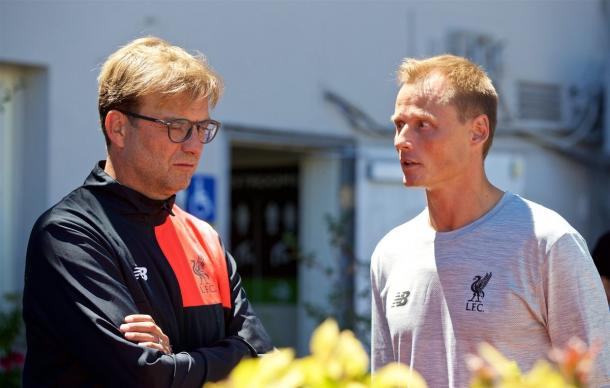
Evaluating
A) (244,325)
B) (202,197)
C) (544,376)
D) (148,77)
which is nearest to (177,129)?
(148,77)

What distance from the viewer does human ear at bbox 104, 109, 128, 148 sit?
274cm

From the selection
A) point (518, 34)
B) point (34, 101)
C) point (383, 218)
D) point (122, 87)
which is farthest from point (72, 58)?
point (518, 34)

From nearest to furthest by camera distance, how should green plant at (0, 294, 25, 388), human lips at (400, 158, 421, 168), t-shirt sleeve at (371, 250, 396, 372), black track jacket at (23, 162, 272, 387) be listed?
black track jacket at (23, 162, 272, 387)
human lips at (400, 158, 421, 168)
t-shirt sleeve at (371, 250, 396, 372)
green plant at (0, 294, 25, 388)

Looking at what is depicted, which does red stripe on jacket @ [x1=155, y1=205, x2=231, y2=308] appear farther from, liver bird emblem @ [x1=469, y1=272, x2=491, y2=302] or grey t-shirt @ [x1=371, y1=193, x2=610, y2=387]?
liver bird emblem @ [x1=469, y1=272, x2=491, y2=302]

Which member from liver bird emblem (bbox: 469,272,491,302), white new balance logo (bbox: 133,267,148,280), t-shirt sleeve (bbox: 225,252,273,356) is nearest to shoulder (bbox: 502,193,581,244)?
liver bird emblem (bbox: 469,272,491,302)

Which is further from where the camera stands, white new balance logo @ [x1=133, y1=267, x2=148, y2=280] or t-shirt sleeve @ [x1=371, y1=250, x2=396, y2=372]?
t-shirt sleeve @ [x1=371, y1=250, x2=396, y2=372]

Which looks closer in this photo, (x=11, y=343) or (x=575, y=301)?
(x=575, y=301)

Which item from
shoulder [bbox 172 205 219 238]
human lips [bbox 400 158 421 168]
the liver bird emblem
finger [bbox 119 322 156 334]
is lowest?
finger [bbox 119 322 156 334]

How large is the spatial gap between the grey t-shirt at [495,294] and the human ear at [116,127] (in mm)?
864

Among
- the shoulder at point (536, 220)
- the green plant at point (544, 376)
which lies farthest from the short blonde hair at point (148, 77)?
the green plant at point (544, 376)

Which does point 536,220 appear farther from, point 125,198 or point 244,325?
point 125,198

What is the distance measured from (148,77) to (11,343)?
3.89 metres

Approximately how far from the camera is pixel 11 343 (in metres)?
6.14

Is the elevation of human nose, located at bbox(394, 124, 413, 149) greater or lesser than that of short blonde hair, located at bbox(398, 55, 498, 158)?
lesser
